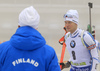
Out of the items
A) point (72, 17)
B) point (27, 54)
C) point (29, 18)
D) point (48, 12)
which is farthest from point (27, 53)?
point (48, 12)

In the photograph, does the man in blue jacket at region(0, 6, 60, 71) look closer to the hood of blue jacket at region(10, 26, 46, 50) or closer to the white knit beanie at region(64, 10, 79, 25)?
the hood of blue jacket at region(10, 26, 46, 50)

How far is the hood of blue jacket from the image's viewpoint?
1.62 meters

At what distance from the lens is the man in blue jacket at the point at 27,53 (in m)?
1.64

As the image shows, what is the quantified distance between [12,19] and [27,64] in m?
11.8

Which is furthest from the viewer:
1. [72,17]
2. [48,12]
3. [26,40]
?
[48,12]

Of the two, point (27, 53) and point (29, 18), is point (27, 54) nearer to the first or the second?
point (27, 53)

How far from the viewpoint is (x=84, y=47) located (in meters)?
3.29

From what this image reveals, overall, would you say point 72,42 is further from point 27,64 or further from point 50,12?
point 50,12

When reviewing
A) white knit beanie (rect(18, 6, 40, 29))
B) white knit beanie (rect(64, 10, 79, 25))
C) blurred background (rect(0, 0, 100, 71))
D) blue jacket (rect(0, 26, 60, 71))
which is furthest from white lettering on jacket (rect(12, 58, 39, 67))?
blurred background (rect(0, 0, 100, 71))

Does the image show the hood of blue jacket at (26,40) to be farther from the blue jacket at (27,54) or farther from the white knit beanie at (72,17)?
the white knit beanie at (72,17)

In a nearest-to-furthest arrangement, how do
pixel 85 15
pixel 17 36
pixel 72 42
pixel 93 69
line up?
pixel 17 36 < pixel 93 69 < pixel 72 42 < pixel 85 15

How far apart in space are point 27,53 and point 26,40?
Answer: 10 centimetres

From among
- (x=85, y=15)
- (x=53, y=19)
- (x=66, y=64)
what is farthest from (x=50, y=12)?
(x=66, y=64)

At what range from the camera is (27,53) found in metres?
1.66
